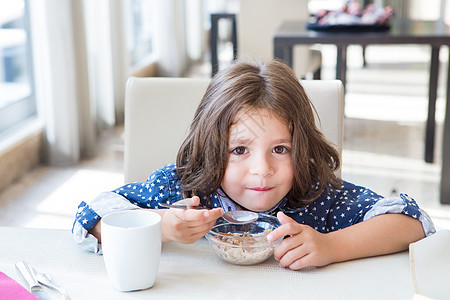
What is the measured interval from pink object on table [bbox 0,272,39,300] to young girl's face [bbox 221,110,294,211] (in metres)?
0.37

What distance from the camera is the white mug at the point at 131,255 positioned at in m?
0.70

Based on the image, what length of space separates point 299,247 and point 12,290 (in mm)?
365

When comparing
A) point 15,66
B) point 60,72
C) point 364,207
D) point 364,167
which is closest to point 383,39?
point 364,167

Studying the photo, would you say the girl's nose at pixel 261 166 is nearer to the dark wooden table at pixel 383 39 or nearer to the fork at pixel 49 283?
the fork at pixel 49 283

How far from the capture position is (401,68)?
6.64m

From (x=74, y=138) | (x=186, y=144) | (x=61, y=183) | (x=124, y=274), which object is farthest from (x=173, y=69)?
(x=124, y=274)

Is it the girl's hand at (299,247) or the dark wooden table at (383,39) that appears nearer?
the girl's hand at (299,247)

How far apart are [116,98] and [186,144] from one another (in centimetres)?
307

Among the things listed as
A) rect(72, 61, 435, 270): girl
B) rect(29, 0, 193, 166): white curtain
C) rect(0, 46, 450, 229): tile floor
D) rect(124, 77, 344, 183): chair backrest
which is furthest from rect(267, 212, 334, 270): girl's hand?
rect(29, 0, 193, 166): white curtain

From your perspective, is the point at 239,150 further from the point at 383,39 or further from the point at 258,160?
the point at 383,39

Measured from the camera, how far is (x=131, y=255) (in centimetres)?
71

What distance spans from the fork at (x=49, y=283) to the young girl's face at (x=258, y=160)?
33 cm

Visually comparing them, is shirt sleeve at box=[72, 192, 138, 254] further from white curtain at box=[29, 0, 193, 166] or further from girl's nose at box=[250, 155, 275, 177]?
white curtain at box=[29, 0, 193, 166]

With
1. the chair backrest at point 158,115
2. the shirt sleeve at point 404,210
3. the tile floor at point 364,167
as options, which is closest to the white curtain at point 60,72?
the tile floor at point 364,167
